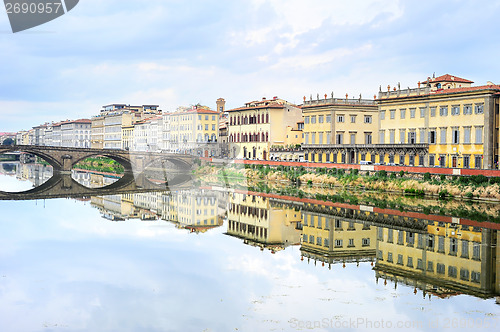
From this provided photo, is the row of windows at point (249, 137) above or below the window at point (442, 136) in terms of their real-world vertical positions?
above

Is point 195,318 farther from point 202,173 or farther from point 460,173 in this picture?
point 202,173

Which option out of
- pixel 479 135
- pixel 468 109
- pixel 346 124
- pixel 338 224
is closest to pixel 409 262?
pixel 338 224

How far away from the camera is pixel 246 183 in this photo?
237ft

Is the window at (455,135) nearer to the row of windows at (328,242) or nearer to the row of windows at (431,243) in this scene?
the row of windows at (431,243)

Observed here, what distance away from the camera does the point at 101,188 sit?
6819 centimetres

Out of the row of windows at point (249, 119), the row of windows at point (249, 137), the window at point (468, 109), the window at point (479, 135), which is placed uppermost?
the row of windows at point (249, 119)

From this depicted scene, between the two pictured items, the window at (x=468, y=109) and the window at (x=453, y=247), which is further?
the window at (x=468, y=109)

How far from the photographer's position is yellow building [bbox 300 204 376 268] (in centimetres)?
2962

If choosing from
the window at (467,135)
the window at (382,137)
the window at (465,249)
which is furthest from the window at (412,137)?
the window at (465,249)

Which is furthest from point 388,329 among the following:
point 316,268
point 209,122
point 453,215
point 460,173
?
point 209,122

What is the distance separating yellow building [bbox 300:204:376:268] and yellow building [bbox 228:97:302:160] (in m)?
43.6

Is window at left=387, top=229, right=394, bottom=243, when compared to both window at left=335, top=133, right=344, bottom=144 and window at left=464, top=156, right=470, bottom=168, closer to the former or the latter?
window at left=464, top=156, right=470, bottom=168

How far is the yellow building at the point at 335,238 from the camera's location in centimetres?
2962

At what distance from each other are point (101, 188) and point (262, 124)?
29578 mm
